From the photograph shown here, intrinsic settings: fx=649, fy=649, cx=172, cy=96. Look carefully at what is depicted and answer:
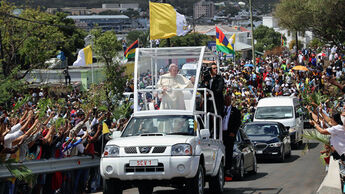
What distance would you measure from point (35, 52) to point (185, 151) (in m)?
37.7

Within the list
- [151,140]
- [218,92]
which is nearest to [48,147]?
[151,140]

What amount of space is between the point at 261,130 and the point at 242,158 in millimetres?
6540

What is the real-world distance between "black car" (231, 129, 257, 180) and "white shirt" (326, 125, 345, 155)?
6.76m

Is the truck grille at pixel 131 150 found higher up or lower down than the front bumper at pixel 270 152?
higher up

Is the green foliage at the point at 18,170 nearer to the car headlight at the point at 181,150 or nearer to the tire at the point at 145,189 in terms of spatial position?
the tire at the point at 145,189

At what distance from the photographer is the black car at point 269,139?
22.5m

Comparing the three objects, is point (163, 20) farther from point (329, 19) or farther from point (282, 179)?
point (329, 19)

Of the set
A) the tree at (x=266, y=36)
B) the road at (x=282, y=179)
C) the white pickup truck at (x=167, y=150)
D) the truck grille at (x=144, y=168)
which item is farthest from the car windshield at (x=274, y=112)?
the tree at (x=266, y=36)

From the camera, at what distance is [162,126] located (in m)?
13.5

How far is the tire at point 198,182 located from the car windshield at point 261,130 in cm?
1094

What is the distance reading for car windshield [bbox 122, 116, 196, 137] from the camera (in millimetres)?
13305

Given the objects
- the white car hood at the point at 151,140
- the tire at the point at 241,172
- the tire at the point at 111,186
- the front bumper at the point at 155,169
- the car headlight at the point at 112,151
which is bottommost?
the tire at the point at 241,172

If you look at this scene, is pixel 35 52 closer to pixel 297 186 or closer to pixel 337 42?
pixel 337 42

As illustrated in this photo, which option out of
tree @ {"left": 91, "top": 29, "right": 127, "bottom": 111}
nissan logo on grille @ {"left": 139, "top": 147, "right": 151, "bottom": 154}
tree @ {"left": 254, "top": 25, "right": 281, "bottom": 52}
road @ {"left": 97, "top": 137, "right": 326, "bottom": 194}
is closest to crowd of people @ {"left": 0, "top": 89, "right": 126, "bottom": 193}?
road @ {"left": 97, "top": 137, "right": 326, "bottom": 194}
